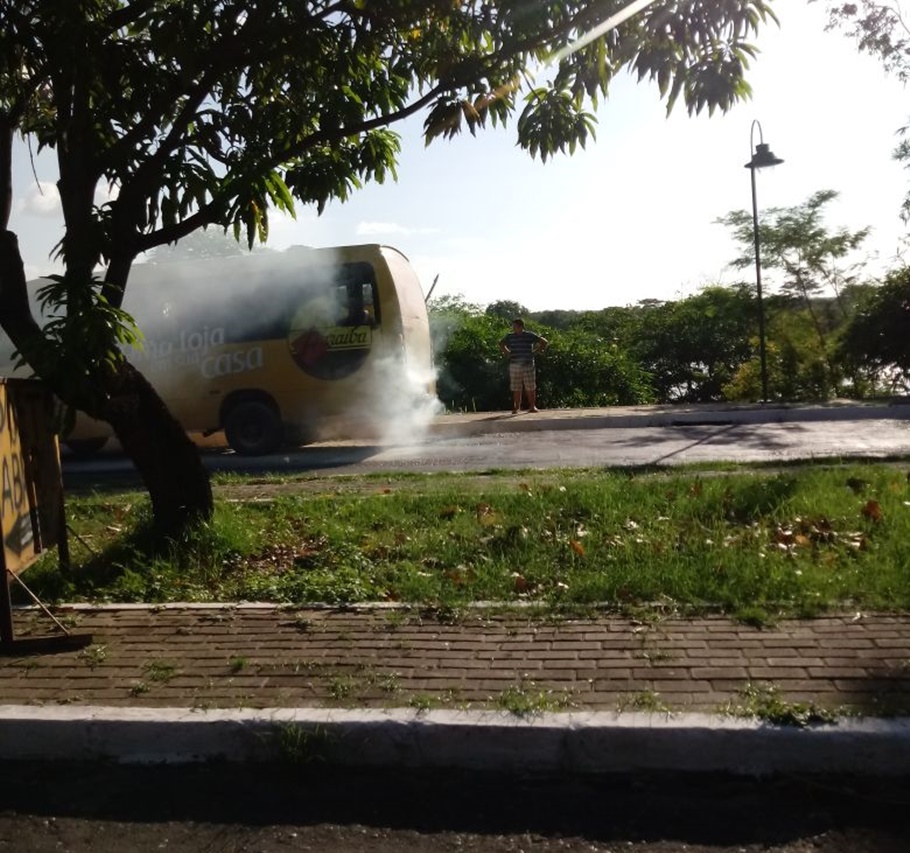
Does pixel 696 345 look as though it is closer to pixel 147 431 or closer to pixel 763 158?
pixel 763 158

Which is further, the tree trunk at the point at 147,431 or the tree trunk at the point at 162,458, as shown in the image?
the tree trunk at the point at 162,458

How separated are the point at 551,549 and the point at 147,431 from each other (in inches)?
106

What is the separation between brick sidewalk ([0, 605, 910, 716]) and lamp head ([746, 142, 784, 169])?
14451 mm

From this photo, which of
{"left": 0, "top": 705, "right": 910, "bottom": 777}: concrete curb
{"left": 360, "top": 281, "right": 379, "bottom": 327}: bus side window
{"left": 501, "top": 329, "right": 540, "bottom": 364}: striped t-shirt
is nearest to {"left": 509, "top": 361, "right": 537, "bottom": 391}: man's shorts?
{"left": 501, "top": 329, "right": 540, "bottom": 364}: striped t-shirt

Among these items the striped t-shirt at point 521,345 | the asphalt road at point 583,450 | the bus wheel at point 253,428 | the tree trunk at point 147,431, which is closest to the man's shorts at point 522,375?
the striped t-shirt at point 521,345

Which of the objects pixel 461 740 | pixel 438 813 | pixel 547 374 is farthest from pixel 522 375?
pixel 438 813

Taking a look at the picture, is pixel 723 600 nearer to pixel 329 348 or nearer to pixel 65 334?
pixel 65 334

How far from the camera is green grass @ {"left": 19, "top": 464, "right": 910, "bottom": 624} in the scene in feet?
17.1

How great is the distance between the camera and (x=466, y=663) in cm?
444

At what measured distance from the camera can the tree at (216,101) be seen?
230 inches

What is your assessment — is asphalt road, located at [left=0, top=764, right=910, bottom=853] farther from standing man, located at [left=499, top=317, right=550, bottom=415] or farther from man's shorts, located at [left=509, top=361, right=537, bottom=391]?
man's shorts, located at [left=509, top=361, right=537, bottom=391]

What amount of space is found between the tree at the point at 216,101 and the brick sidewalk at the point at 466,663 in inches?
63.3

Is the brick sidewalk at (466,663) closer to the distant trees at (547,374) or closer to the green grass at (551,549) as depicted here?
the green grass at (551,549)

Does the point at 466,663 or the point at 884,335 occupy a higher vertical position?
the point at 884,335
